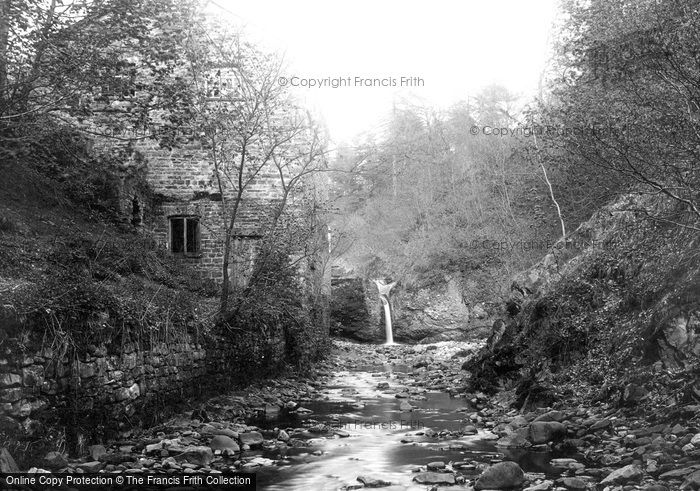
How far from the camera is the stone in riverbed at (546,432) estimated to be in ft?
23.3

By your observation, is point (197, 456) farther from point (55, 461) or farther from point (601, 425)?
point (601, 425)

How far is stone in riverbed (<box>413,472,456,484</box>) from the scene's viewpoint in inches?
231

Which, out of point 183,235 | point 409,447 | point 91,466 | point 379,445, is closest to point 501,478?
point 409,447

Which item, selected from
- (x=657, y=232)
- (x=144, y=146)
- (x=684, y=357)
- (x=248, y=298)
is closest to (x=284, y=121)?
(x=144, y=146)

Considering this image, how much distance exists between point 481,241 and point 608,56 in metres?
19.3

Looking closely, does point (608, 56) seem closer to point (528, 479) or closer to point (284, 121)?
point (528, 479)

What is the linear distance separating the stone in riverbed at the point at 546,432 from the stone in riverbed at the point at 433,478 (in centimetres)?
167

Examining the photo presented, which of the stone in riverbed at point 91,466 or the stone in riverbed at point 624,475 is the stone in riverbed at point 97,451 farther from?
the stone in riverbed at point 624,475

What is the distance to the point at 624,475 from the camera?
5.24 m

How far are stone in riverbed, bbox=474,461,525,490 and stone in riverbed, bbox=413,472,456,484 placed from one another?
0.32 m

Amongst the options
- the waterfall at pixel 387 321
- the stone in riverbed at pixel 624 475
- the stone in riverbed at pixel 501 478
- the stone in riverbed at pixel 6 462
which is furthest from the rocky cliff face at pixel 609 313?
the waterfall at pixel 387 321

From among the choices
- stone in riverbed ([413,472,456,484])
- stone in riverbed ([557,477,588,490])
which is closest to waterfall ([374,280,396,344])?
stone in riverbed ([413,472,456,484])

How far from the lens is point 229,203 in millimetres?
15898

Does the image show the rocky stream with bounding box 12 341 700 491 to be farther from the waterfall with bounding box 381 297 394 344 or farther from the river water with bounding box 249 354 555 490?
the waterfall with bounding box 381 297 394 344
